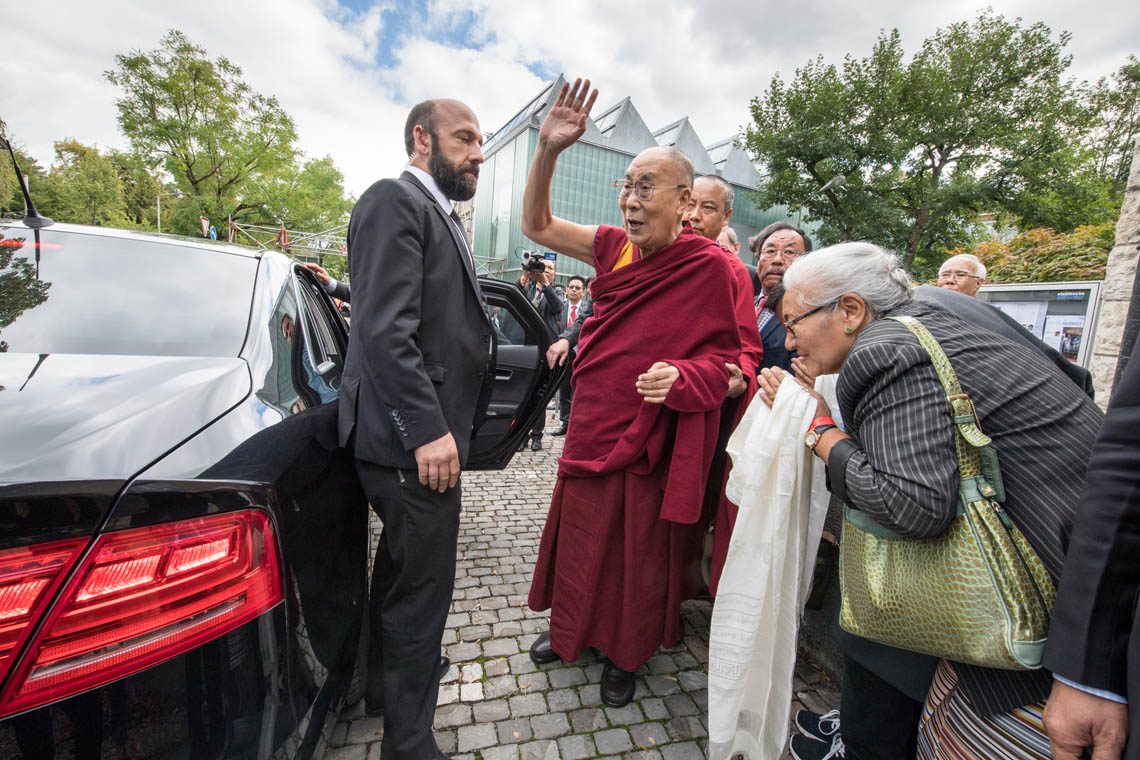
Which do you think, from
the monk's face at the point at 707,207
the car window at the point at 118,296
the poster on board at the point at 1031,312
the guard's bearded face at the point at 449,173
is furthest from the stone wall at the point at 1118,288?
the car window at the point at 118,296

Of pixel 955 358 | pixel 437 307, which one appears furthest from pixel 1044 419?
pixel 437 307

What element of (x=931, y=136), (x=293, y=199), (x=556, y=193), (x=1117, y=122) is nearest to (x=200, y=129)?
(x=293, y=199)

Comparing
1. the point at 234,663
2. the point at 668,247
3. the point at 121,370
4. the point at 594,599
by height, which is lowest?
the point at 594,599

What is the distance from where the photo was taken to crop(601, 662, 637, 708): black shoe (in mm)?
2072

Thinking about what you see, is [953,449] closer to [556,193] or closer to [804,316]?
[804,316]

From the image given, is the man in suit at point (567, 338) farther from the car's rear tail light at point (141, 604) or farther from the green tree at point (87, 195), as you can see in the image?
the green tree at point (87, 195)

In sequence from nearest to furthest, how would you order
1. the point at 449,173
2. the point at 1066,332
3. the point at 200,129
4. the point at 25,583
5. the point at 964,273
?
the point at 25,583, the point at 449,173, the point at 964,273, the point at 1066,332, the point at 200,129

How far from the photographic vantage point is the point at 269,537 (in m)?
1.00

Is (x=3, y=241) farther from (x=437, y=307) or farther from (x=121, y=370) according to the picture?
(x=437, y=307)

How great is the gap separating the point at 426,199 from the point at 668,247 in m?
0.98

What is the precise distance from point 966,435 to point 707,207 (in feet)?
A: 7.12

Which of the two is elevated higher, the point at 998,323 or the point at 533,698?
the point at 998,323

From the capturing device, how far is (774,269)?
3348 mm

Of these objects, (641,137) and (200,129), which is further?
(641,137)
